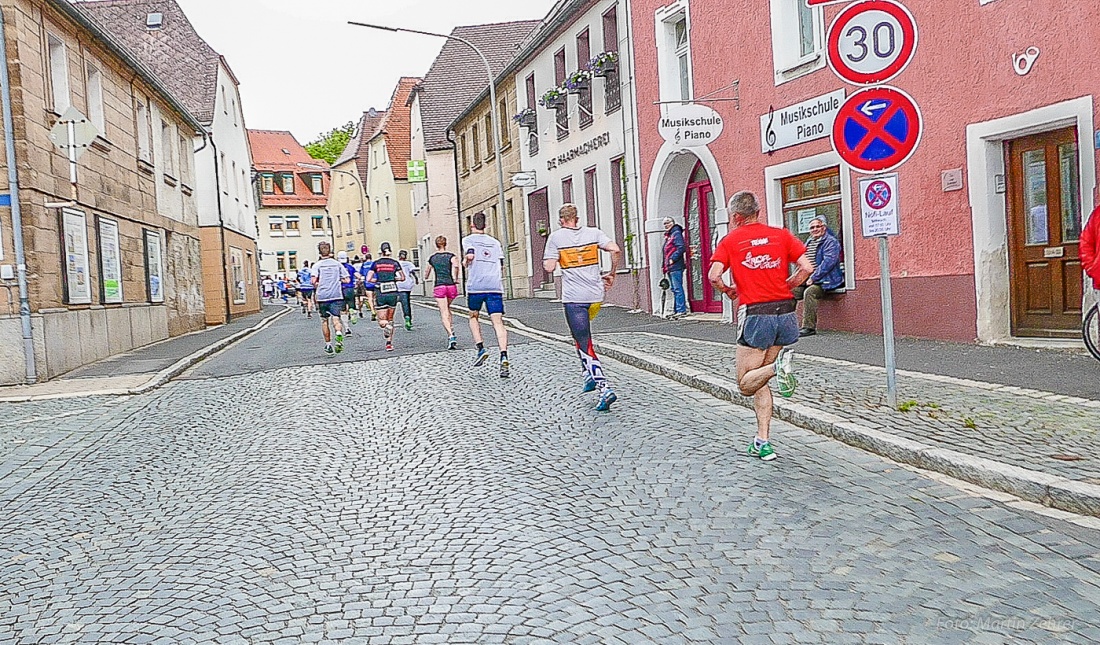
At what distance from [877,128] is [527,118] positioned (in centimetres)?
2377

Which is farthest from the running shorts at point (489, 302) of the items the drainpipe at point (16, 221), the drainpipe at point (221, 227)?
the drainpipe at point (221, 227)

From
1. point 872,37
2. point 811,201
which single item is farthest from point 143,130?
point 872,37

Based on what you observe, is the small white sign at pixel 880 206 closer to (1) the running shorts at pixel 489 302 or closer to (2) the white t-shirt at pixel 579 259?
(2) the white t-shirt at pixel 579 259

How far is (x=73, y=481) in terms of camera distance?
8.18 metres

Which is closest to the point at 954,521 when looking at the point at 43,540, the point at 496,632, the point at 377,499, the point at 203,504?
the point at 496,632

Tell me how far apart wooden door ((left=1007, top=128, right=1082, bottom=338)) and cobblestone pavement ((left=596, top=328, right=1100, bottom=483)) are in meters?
2.34

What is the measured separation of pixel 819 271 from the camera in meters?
15.0

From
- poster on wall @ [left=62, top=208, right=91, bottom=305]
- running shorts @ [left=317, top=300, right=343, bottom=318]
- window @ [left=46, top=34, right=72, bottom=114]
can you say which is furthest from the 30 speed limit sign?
window @ [left=46, top=34, right=72, bottom=114]

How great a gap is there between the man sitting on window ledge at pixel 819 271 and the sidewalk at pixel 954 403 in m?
0.38

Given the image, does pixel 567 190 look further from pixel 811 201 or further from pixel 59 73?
pixel 59 73

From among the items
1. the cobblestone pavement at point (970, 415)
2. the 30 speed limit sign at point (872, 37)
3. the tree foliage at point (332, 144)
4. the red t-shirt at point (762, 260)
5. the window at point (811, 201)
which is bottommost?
the cobblestone pavement at point (970, 415)

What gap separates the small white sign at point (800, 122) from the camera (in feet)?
49.9

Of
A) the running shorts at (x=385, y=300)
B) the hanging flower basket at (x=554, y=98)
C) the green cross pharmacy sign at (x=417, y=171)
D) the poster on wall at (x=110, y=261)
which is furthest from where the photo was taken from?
the green cross pharmacy sign at (x=417, y=171)

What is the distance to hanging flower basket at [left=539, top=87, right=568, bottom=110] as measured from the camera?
1081 inches
